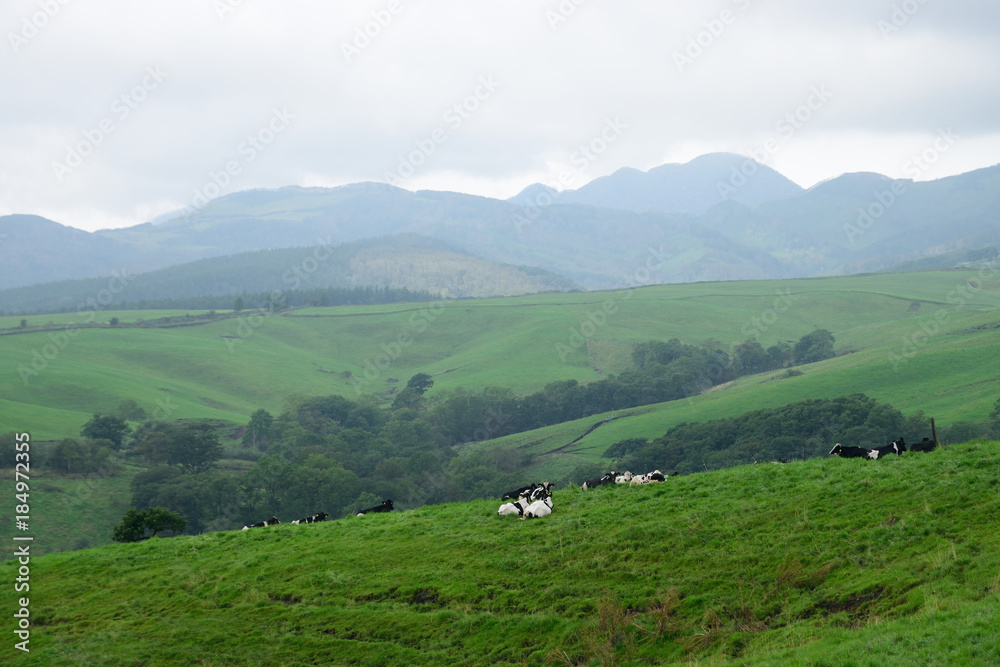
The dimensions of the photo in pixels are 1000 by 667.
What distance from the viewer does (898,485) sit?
1734 centimetres

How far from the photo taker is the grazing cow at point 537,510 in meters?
20.5

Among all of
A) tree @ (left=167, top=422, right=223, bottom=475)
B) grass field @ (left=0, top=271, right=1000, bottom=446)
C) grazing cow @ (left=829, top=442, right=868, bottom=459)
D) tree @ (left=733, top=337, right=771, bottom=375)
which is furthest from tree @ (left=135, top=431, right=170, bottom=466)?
tree @ (left=733, top=337, right=771, bottom=375)

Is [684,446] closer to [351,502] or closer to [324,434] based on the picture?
[351,502]

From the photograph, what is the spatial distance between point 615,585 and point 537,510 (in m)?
4.94

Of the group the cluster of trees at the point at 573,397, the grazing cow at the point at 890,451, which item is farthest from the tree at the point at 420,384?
the grazing cow at the point at 890,451

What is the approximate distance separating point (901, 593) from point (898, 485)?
477 centimetres

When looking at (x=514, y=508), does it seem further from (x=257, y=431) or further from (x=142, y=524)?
(x=257, y=431)

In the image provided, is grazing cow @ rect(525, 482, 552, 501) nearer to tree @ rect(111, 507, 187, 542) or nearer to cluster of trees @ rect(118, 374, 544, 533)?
tree @ rect(111, 507, 187, 542)

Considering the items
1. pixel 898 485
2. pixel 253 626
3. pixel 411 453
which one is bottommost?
pixel 411 453

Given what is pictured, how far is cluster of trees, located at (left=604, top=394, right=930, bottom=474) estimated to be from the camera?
269ft

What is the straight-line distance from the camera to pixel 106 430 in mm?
113500

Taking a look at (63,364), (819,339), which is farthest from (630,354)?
(63,364)

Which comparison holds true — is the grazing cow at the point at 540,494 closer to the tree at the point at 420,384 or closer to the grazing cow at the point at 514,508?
the grazing cow at the point at 514,508

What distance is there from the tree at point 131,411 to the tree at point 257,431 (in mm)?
19680
